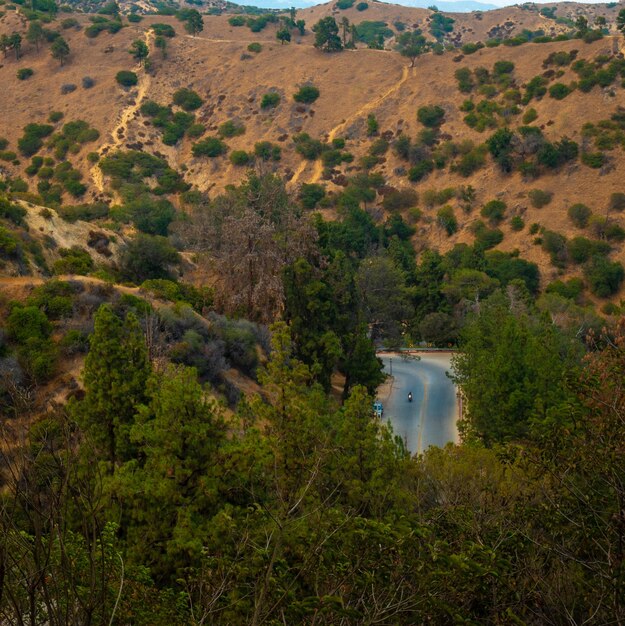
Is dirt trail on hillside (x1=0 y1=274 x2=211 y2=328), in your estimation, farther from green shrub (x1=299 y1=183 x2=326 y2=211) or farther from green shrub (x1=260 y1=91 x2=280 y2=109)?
green shrub (x1=260 y1=91 x2=280 y2=109)

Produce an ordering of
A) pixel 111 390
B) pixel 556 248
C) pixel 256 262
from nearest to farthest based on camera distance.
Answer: pixel 111 390 → pixel 256 262 → pixel 556 248

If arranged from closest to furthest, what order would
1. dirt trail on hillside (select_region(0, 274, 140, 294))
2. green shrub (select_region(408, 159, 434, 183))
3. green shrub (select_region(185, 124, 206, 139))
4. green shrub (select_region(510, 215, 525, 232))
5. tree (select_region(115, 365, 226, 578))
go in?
1. tree (select_region(115, 365, 226, 578))
2. dirt trail on hillside (select_region(0, 274, 140, 294))
3. green shrub (select_region(510, 215, 525, 232))
4. green shrub (select_region(408, 159, 434, 183))
5. green shrub (select_region(185, 124, 206, 139))

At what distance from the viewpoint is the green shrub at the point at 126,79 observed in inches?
3639

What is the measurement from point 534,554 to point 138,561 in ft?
24.7

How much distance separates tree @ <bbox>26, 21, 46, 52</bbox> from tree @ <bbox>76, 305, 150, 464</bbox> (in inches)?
3779

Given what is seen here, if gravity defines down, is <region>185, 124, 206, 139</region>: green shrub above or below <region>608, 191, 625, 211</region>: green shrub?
above

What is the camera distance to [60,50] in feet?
310

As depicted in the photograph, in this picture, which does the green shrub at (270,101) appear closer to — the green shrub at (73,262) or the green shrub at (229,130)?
the green shrub at (229,130)

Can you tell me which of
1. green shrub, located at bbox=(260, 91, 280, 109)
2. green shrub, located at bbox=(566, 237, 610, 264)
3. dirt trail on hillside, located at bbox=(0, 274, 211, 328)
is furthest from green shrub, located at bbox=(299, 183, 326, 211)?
dirt trail on hillside, located at bbox=(0, 274, 211, 328)

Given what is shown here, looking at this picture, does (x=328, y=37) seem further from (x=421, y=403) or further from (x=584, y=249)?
(x=421, y=403)

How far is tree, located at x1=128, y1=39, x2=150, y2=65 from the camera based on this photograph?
96.6 m

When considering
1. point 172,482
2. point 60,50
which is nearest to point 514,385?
point 172,482

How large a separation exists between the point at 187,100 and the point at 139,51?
1321 cm

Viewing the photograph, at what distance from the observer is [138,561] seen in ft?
41.2
